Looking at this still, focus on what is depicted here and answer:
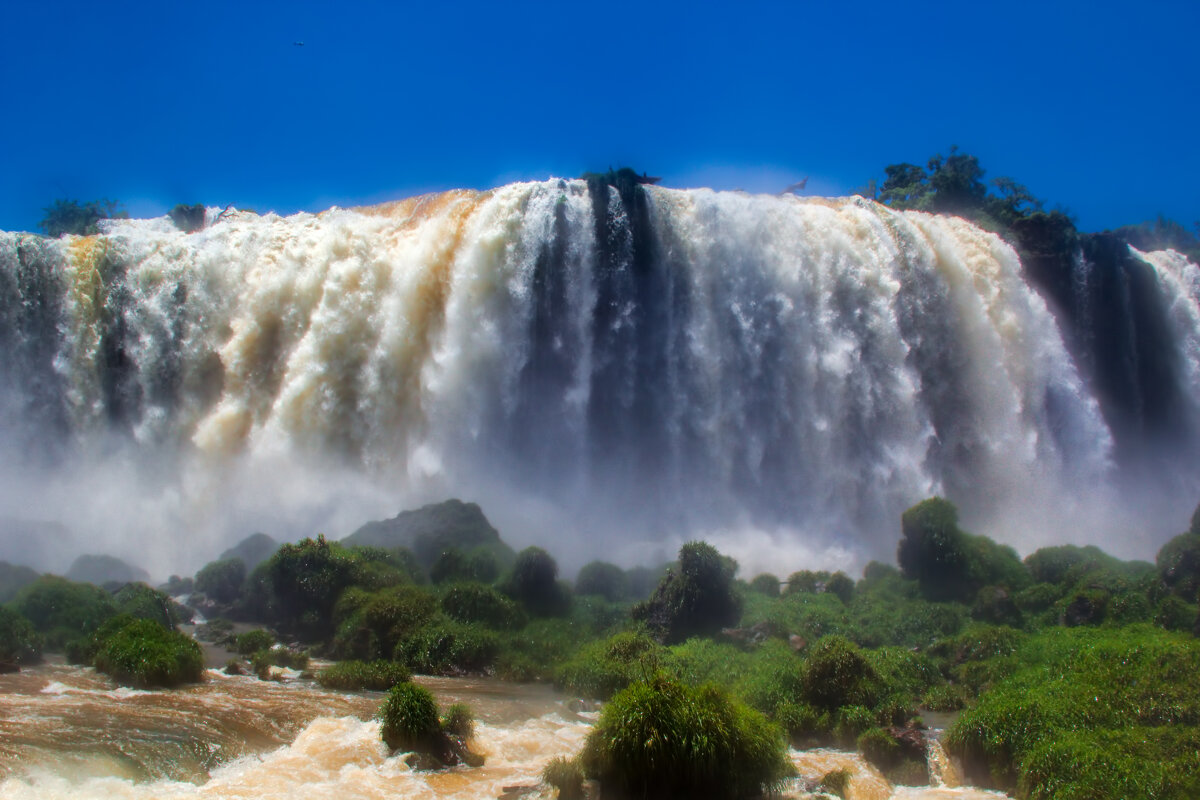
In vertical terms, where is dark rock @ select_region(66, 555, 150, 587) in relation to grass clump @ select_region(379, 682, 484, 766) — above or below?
above

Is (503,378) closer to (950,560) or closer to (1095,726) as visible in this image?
(950,560)

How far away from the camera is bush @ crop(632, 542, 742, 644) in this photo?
15078 millimetres

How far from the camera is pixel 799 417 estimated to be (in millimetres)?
22234

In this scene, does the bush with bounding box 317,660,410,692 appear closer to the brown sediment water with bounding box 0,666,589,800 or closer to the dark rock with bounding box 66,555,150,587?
the brown sediment water with bounding box 0,666,589,800

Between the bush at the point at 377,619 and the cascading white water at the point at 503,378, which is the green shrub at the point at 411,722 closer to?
the bush at the point at 377,619

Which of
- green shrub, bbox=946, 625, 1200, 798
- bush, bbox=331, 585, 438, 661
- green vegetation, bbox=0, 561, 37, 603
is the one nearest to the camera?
green shrub, bbox=946, 625, 1200, 798

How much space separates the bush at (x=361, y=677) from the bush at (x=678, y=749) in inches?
209

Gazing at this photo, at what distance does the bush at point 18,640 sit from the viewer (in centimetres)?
1249

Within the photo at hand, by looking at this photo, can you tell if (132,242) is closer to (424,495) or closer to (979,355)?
(424,495)

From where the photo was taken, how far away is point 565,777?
830 cm

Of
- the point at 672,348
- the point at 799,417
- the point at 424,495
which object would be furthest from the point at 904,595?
the point at 424,495

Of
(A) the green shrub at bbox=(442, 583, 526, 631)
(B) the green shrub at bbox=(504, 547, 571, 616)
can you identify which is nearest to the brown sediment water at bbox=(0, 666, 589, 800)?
(A) the green shrub at bbox=(442, 583, 526, 631)

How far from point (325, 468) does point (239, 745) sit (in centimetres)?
1294

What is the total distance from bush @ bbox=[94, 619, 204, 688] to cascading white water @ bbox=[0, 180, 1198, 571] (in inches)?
322
